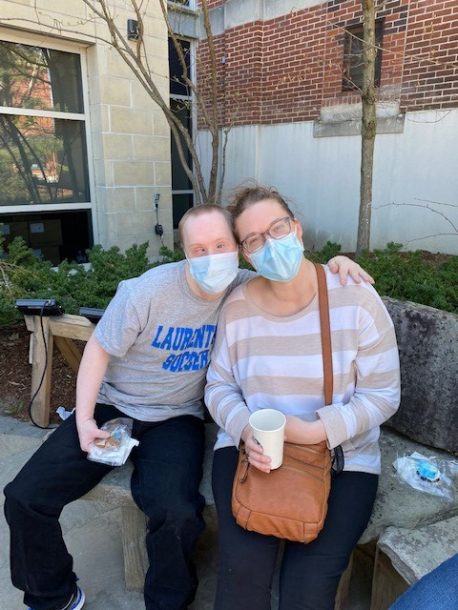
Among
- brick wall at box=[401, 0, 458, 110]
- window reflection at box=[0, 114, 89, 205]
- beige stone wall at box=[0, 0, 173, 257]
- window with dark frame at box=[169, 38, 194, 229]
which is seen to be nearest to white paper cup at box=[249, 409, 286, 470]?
beige stone wall at box=[0, 0, 173, 257]

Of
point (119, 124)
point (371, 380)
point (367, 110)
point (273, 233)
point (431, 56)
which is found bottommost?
point (371, 380)

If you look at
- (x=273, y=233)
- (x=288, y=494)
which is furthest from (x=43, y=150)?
(x=288, y=494)

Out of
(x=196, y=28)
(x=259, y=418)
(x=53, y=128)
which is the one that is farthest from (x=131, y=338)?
(x=196, y=28)

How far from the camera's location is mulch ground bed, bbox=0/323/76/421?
3.38 m

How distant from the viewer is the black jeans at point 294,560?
60.0 inches

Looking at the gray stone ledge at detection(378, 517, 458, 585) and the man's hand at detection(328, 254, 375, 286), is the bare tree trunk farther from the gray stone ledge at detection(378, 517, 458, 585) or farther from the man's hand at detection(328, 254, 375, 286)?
the gray stone ledge at detection(378, 517, 458, 585)

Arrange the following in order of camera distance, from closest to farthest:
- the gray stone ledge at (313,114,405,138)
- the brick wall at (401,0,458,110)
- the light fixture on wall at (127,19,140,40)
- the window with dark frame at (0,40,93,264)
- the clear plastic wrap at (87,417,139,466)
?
the clear plastic wrap at (87,417,139,466)
the window with dark frame at (0,40,93,264)
the light fixture on wall at (127,19,140,40)
the brick wall at (401,0,458,110)
the gray stone ledge at (313,114,405,138)

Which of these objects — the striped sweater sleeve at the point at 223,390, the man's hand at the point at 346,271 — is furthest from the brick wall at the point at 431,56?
the striped sweater sleeve at the point at 223,390

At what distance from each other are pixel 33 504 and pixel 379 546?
1317mm

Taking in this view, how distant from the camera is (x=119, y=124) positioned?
584 centimetres

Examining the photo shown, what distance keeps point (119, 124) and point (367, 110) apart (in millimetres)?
3386

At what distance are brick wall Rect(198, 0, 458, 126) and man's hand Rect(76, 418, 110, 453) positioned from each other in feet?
18.0

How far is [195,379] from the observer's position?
6.94 feet

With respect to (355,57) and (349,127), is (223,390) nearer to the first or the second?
(349,127)
